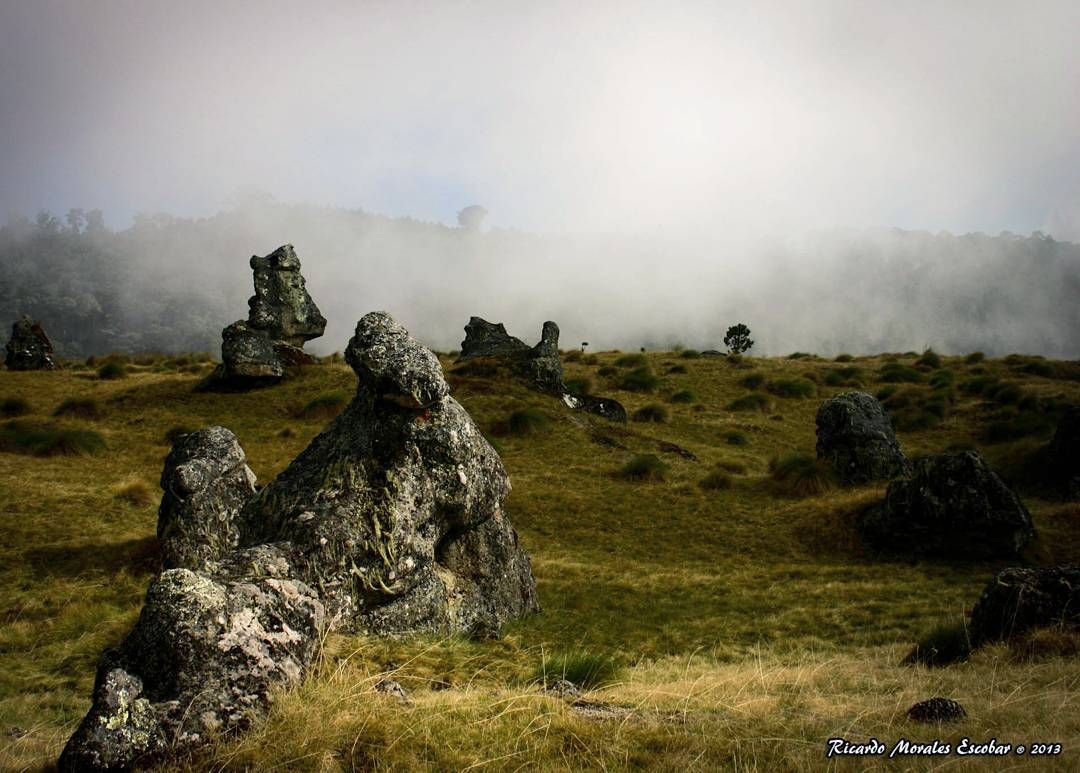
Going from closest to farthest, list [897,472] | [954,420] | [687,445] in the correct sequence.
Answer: [897,472] < [687,445] < [954,420]

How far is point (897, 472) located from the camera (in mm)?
18938

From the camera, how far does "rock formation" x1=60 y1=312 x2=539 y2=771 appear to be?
4.74m

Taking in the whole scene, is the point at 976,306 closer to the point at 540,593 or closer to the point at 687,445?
the point at 687,445

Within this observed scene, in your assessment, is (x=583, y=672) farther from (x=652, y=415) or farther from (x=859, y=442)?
(x=652, y=415)

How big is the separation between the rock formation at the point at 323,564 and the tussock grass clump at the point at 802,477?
10.3 metres

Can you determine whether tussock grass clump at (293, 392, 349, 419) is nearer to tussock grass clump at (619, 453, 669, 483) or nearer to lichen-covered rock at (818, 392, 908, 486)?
tussock grass clump at (619, 453, 669, 483)

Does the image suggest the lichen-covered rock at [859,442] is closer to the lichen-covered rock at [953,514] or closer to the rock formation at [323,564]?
the lichen-covered rock at [953,514]

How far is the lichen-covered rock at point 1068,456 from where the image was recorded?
1745cm

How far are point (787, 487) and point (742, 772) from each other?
16.1 metres

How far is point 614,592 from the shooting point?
12359 mm

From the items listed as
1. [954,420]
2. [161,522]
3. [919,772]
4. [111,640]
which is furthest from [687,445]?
[919,772]

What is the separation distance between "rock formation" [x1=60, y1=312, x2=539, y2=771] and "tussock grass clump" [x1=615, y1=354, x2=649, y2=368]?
27.9 metres

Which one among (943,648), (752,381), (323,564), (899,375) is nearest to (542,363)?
(752,381)

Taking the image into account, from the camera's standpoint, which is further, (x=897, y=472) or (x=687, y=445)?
(x=687, y=445)
